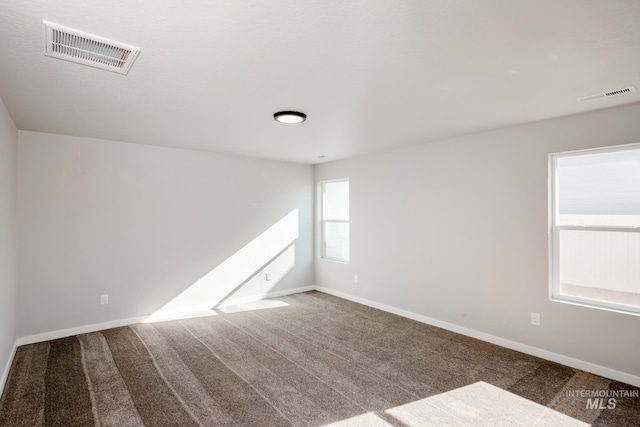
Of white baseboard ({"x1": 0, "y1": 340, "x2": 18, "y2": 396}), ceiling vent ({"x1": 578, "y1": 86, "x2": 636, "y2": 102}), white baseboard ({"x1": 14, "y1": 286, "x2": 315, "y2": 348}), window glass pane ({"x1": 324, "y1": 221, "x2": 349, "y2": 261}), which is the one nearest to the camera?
ceiling vent ({"x1": 578, "y1": 86, "x2": 636, "y2": 102})

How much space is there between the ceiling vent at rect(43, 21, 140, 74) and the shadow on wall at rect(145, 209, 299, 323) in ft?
11.6

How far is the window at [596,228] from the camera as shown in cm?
298

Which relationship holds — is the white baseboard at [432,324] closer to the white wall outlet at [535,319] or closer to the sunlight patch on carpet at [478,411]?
the white wall outlet at [535,319]

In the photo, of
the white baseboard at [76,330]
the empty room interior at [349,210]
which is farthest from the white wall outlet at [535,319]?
the white baseboard at [76,330]

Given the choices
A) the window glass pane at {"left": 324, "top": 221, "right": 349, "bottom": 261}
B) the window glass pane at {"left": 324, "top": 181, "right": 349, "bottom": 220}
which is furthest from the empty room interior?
the window glass pane at {"left": 324, "top": 181, "right": 349, "bottom": 220}

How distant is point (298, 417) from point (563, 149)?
343cm

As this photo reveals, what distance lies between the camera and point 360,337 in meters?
3.97

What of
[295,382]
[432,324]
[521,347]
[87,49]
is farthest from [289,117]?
[521,347]

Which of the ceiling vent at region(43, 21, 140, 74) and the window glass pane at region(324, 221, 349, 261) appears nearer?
the ceiling vent at region(43, 21, 140, 74)

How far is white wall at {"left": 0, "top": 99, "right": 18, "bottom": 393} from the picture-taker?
2.88 meters

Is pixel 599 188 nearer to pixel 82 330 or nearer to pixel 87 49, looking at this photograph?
pixel 87 49

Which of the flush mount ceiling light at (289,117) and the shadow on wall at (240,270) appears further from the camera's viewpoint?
the shadow on wall at (240,270)

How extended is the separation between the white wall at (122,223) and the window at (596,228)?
4133mm

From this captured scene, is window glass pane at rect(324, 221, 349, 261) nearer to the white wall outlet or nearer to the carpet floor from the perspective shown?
the carpet floor
